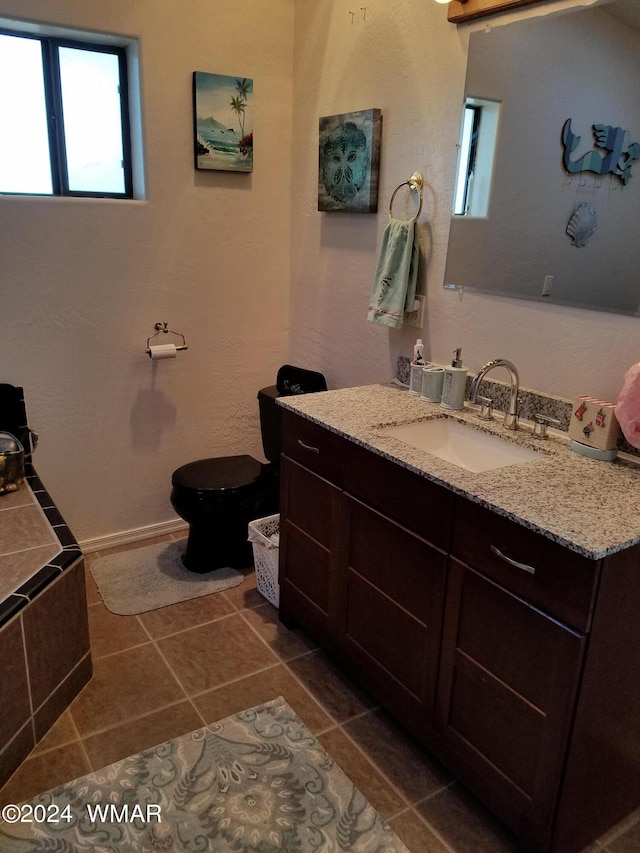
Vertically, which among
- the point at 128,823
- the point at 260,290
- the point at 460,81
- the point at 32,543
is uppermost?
the point at 460,81

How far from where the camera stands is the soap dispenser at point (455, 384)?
2.16 metres

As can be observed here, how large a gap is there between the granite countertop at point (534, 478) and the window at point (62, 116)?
1.38 meters

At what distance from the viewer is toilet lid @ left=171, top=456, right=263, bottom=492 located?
2.68 meters

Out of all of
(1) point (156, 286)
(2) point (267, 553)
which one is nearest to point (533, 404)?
(2) point (267, 553)

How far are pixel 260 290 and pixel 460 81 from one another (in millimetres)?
1329

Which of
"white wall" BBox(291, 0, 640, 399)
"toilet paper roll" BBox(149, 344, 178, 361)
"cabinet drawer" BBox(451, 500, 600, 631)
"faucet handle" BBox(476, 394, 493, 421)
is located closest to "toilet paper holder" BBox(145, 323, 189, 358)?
"toilet paper roll" BBox(149, 344, 178, 361)

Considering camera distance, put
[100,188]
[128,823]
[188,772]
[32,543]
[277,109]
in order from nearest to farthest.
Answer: [128,823], [188,772], [32,543], [100,188], [277,109]

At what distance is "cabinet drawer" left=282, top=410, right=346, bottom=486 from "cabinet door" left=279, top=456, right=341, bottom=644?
3 centimetres

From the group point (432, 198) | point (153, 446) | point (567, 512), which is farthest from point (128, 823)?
point (432, 198)

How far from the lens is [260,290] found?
3.13 metres

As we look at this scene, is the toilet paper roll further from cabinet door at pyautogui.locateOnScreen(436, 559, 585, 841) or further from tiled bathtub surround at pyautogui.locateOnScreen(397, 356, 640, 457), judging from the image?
cabinet door at pyautogui.locateOnScreen(436, 559, 585, 841)

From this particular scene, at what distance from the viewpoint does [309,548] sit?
7.34ft

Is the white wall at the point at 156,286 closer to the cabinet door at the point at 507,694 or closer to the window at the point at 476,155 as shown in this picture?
the window at the point at 476,155

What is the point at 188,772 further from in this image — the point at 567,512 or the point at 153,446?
the point at 153,446
